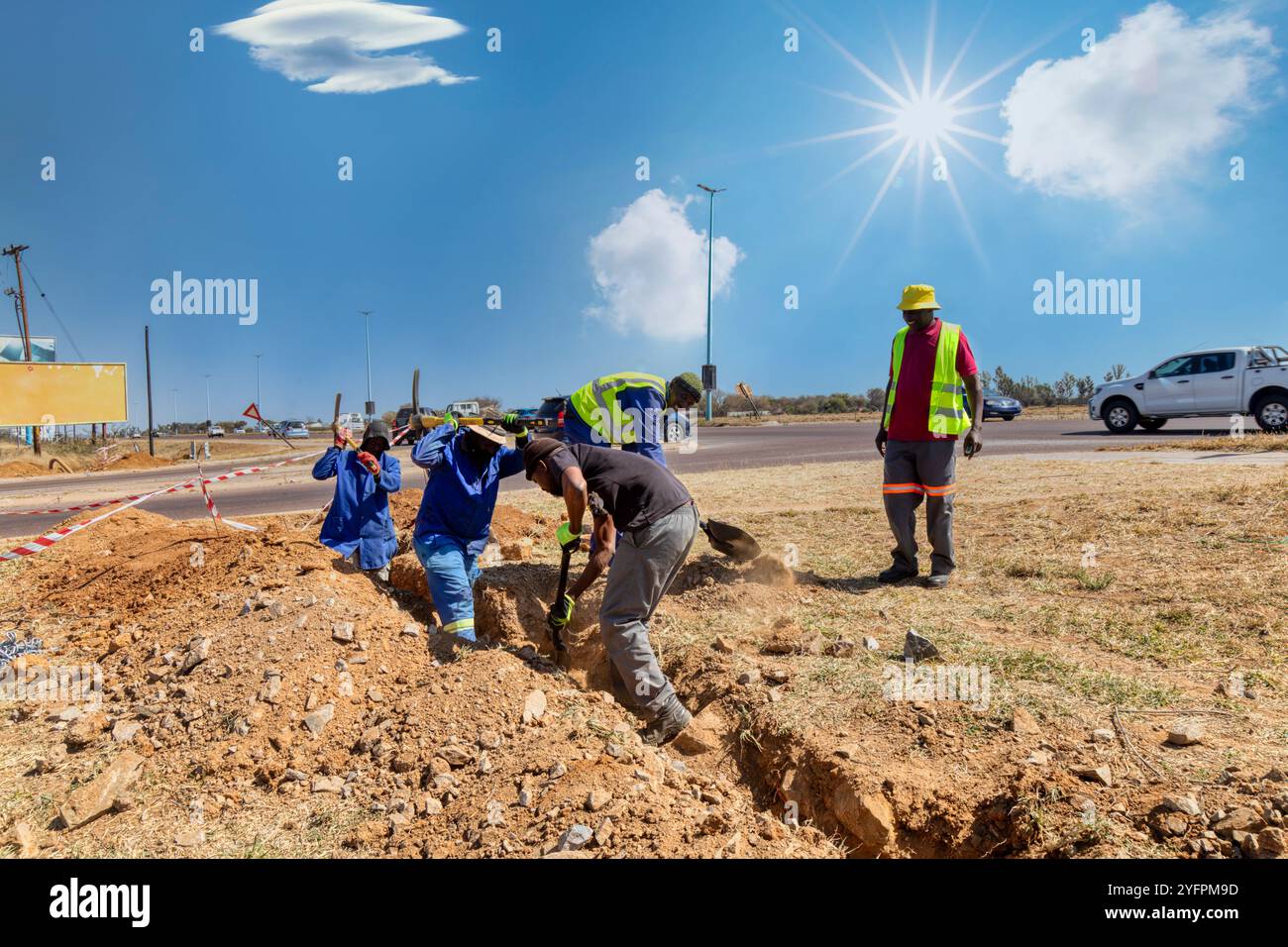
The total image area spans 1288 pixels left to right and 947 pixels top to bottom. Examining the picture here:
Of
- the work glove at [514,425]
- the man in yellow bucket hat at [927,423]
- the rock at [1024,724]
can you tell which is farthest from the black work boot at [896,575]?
the work glove at [514,425]

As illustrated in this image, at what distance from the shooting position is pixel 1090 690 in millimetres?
3494

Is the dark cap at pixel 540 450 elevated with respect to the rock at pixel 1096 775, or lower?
elevated

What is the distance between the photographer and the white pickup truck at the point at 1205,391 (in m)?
14.8

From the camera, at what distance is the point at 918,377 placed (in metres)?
5.45

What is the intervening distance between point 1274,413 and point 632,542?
54.5 feet

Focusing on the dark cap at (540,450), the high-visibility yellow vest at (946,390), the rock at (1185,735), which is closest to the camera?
the rock at (1185,735)

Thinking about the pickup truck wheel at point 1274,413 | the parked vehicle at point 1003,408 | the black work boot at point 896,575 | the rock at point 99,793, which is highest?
the parked vehicle at point 1003,408

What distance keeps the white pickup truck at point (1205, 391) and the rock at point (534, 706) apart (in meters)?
17.0

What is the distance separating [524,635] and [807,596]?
198cm

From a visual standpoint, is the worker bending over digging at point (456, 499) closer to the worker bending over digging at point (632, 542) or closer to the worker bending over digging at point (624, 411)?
the worker bending over digging at point (624, 411)

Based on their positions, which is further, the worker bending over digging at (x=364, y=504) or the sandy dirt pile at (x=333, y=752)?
the worker bending over digging at (x=364, y=504)

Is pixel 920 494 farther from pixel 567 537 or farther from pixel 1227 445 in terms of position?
pixel 1227 445
